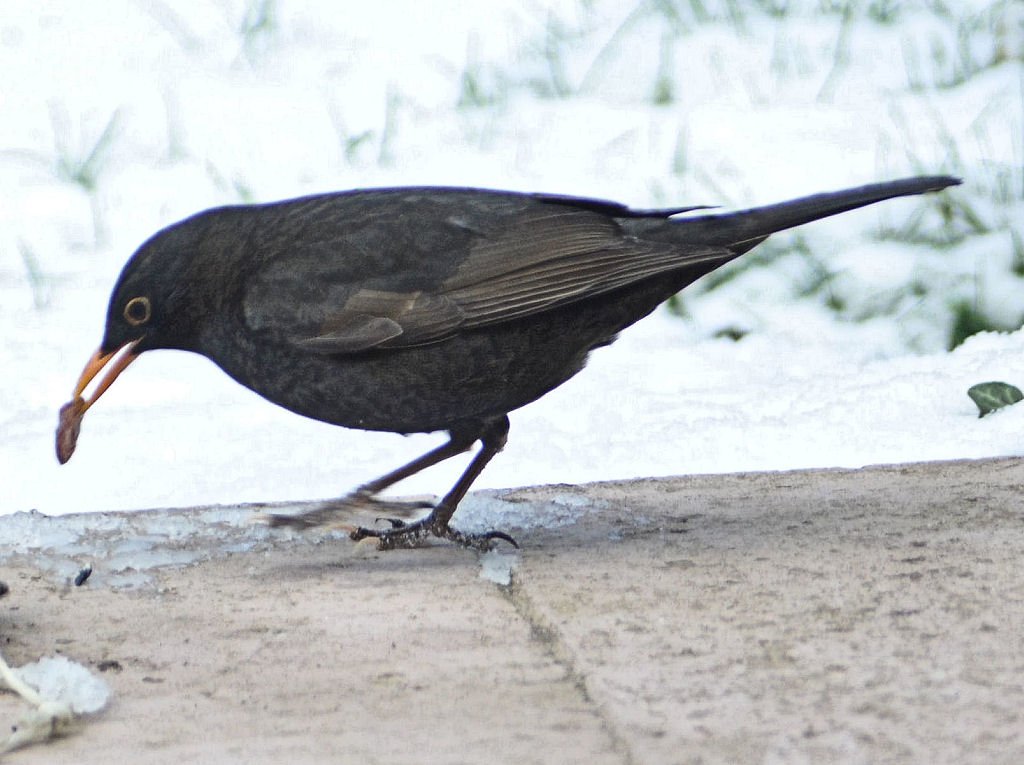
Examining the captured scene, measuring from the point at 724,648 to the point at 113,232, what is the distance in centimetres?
457

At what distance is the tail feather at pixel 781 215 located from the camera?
3.80 m

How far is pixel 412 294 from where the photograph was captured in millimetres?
3811

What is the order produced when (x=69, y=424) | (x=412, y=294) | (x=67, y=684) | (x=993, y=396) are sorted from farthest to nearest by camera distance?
(x=993, y=396) → (x=69, y=424) → (x=412, y=294) → (x=67, y=684)

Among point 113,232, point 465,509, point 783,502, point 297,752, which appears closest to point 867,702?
point 297,752

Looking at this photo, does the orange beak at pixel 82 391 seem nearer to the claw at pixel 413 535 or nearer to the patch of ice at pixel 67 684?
the claw at pixel 413 535

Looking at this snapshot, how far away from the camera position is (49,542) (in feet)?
12.6

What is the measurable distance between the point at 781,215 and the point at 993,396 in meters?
1.18

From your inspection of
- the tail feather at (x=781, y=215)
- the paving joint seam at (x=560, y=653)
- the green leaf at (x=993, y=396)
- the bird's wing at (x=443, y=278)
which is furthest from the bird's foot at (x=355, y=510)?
the green leaf at (x=993, y=396)

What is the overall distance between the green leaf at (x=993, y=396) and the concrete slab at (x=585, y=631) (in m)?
0.48

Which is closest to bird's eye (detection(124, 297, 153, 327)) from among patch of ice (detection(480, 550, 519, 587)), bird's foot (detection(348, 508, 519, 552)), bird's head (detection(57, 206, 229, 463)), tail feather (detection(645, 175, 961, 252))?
bird's head (detection(57, 206, 229, 463))

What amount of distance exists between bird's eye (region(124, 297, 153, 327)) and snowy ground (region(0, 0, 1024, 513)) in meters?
0.81

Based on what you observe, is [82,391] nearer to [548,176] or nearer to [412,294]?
[412,294]

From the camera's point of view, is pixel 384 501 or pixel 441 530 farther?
pixel 384 501

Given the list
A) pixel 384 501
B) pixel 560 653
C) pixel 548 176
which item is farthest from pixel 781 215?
pixel 548 176
